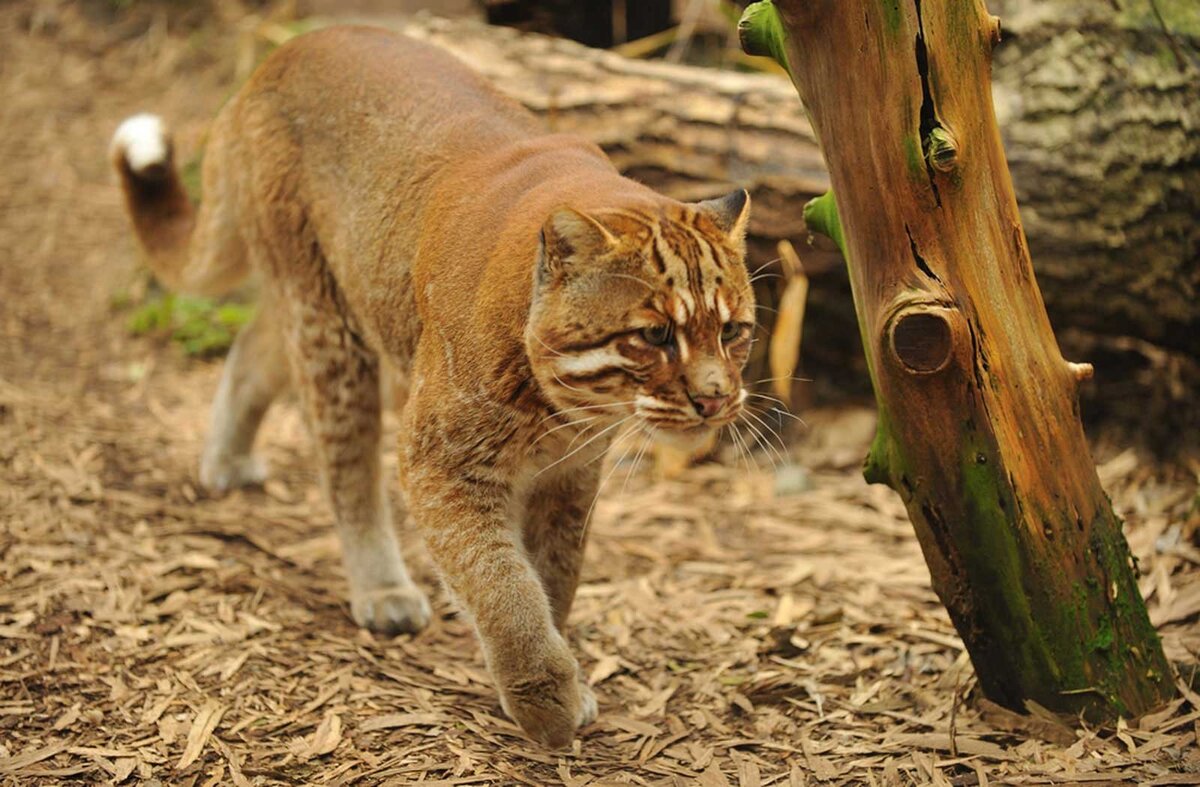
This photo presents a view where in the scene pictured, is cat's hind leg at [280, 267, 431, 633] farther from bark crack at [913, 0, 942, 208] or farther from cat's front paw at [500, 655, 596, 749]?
bark crack at [913, 0, 942, 208]

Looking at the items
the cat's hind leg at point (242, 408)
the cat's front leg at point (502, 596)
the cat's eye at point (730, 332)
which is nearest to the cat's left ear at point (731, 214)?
the cat's eye at point (730, 332)

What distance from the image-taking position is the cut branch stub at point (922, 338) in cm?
333

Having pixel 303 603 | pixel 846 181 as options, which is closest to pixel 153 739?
pixel 303 603

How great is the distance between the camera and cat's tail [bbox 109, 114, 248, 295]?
5645 millimetres

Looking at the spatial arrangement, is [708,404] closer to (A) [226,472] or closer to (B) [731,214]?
(B) [731,214]

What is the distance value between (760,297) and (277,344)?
2.85 m

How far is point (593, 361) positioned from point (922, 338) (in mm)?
970

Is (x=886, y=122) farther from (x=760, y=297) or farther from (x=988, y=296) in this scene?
(x=760, y=297)

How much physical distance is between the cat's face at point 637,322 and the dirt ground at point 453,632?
1.14m

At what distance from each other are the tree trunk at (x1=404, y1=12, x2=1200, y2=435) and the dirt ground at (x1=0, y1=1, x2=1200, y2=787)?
754mm

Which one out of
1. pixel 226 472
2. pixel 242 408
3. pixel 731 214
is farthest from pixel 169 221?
pixel 731 214

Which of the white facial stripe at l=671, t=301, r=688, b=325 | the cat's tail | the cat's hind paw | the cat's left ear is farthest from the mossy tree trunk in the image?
the cat's hind paw

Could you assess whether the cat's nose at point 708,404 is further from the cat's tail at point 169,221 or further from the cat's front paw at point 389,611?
the cat's tail at point 169,221

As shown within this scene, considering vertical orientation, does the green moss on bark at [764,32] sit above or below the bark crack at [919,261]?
above
